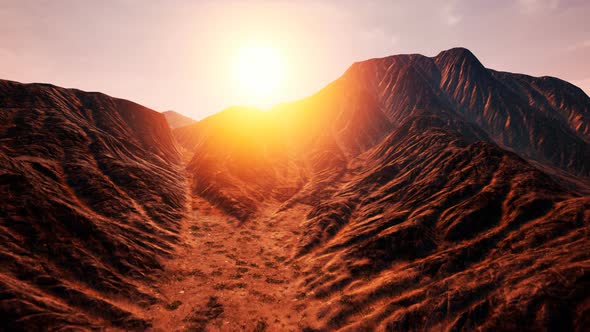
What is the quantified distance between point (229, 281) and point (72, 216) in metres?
22.6

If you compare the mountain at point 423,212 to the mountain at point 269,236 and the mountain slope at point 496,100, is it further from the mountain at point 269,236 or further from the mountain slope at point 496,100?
the mountain slope at point 496,100

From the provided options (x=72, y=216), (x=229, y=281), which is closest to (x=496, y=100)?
(x=229, y=281)

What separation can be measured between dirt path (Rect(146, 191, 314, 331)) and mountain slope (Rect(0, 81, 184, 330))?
2.78 meters

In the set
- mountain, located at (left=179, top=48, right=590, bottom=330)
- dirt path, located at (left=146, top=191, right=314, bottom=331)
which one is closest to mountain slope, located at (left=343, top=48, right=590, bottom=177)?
mountain, located at (left=179, top=48, right=590, bottom=330)

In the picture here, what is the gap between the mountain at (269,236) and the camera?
2305 centimetres

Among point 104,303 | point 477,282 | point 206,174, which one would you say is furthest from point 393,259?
point 206,174

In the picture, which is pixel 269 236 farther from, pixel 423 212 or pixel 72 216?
pixel 72 216

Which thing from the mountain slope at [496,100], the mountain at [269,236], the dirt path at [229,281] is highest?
the mountain slope at [496,100]

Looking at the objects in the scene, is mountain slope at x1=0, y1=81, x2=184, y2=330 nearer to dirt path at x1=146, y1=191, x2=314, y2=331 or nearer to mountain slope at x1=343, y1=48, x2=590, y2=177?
dirt path at x1=146, y1=191, x2=314, y2=331

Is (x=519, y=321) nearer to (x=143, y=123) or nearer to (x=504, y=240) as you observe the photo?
(x=504, y=240)

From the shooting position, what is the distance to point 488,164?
1839 inches

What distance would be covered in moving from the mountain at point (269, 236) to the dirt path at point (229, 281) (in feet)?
0.70

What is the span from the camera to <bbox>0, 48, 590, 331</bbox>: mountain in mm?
23047

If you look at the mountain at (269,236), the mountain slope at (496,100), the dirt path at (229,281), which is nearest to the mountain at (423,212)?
the mountain at (269,236)
